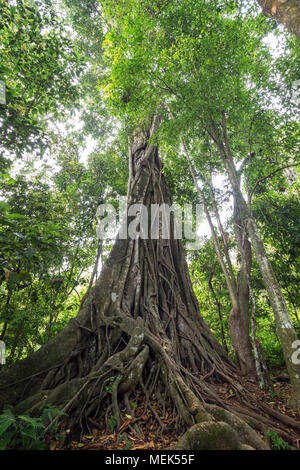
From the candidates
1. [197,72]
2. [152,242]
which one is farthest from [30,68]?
[152,242]

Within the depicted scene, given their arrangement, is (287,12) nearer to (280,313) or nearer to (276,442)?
(280,313)

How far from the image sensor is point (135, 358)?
111 inches

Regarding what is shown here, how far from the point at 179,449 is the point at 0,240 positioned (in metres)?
2.03

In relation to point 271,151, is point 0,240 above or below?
below

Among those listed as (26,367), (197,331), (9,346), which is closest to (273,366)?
(197,331)

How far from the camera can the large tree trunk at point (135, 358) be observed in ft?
7.57

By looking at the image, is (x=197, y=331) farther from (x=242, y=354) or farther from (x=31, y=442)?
(x=31, y=442)

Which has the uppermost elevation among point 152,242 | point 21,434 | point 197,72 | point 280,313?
point 197,72

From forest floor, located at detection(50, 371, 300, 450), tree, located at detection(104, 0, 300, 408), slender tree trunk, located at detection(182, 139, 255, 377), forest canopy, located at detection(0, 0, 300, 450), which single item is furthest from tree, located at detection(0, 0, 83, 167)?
slender tree trunk, located at detection(182, 139, 255, 377)

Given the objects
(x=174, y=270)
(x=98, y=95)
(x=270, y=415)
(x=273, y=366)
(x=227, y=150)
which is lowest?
(x=273, y=366)

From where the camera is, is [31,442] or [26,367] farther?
[26,367]

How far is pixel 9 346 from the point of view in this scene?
4477 mm

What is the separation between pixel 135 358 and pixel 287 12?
3668 millimetres

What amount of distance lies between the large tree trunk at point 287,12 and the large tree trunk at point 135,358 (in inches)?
124
